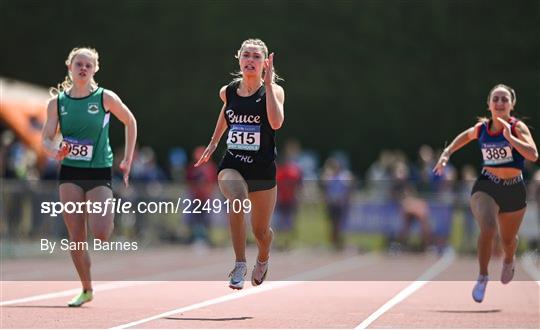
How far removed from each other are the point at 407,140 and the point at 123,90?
8667mm

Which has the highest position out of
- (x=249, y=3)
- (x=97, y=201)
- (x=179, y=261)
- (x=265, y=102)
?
(x=249, y=3)

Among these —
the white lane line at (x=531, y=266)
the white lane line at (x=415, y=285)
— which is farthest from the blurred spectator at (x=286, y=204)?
the white lane line at (x=531, y=266)

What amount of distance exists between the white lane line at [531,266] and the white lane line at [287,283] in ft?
8.85

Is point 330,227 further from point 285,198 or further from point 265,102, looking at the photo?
point 265,102

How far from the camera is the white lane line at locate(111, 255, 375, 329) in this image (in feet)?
Result: 37.0

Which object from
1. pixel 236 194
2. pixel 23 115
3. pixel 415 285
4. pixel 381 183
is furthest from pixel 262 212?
pixel 23 115

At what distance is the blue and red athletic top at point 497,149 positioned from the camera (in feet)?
40.5

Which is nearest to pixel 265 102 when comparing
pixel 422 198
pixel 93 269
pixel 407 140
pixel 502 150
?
pixel 502 150

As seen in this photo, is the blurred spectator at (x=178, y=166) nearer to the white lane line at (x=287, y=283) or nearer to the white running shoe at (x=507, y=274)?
the white lane line at (x=287, y=283)

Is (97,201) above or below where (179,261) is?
above

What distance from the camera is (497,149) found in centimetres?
1238

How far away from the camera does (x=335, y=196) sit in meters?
24.5

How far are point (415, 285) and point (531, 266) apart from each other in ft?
17.3

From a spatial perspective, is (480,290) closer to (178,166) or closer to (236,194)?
(236,194)
